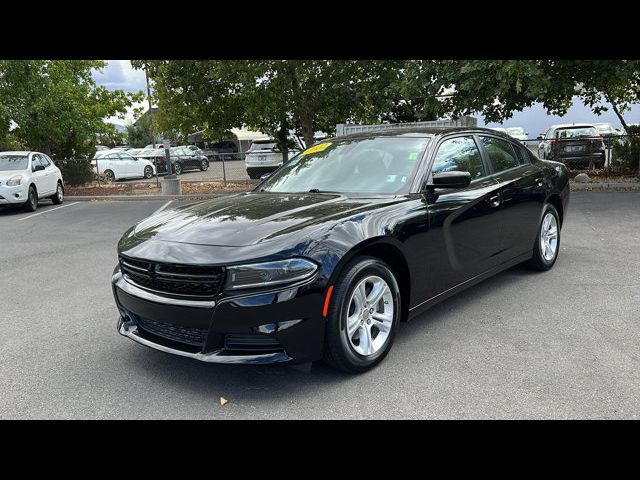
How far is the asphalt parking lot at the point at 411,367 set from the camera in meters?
3.13

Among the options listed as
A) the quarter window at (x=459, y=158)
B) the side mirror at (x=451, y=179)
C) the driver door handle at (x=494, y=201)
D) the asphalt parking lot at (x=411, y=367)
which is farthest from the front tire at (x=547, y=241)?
the side mirror at (x=451, y=179)

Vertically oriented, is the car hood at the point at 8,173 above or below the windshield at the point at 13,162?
below

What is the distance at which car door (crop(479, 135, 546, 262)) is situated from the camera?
4949 mm

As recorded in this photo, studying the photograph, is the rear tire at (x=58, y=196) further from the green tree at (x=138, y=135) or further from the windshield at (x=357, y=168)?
the green tree at (x=138, y=135)

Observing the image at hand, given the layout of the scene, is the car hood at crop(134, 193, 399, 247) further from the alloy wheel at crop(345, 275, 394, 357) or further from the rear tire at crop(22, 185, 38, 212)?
the rear tire at crop(22, 185, 38, 212)

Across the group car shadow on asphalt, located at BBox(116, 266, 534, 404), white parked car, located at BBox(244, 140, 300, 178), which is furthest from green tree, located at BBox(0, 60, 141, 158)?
car shadow on asphalt, located at BBox(116, 266, 534, 404)

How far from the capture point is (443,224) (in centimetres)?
417

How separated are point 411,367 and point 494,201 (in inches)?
74.4

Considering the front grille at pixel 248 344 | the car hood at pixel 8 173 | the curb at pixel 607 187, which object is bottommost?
the curb at pixel 607 187

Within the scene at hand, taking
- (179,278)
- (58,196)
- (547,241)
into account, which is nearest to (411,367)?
(179,278)

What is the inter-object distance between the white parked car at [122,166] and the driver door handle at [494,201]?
69.9 feet

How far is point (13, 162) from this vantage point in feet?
45.5

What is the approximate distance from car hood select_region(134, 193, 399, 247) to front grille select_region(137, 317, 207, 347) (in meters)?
0.53
